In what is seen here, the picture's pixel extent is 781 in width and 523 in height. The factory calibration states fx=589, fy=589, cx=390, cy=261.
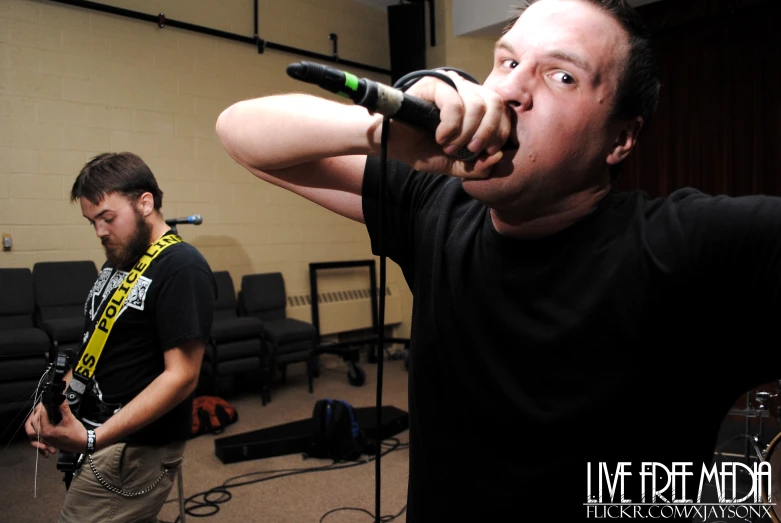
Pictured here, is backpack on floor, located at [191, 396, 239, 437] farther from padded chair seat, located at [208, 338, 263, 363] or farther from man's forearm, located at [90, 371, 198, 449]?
man's forearm, located at [90, 371, 198, 449]

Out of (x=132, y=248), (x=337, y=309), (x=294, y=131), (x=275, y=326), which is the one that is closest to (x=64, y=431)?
(x=132, y=248)

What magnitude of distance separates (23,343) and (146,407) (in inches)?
109

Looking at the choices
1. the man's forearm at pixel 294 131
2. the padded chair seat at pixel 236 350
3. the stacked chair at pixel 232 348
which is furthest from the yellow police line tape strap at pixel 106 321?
the padded chair seat at pixel 236 350

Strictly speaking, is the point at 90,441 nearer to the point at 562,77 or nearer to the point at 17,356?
the point at 562,77

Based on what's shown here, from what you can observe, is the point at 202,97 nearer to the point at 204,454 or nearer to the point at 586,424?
the point at 204,454

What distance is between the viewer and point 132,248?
2.09 meters

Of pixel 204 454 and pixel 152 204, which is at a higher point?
pixel 152 204

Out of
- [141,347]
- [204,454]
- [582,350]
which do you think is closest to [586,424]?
[582,350]

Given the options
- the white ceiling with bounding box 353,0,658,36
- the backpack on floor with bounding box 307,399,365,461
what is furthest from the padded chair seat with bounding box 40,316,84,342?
the white ceiling with bounding box 353,0,658,36

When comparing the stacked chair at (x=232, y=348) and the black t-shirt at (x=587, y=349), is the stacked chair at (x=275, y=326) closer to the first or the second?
the stacked chair at (x=232, y=348)

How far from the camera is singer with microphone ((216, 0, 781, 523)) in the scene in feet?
2.44

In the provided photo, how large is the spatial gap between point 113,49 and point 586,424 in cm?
539

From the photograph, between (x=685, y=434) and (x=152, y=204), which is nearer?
(x=685, y=434)

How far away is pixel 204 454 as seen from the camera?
3986 mm
